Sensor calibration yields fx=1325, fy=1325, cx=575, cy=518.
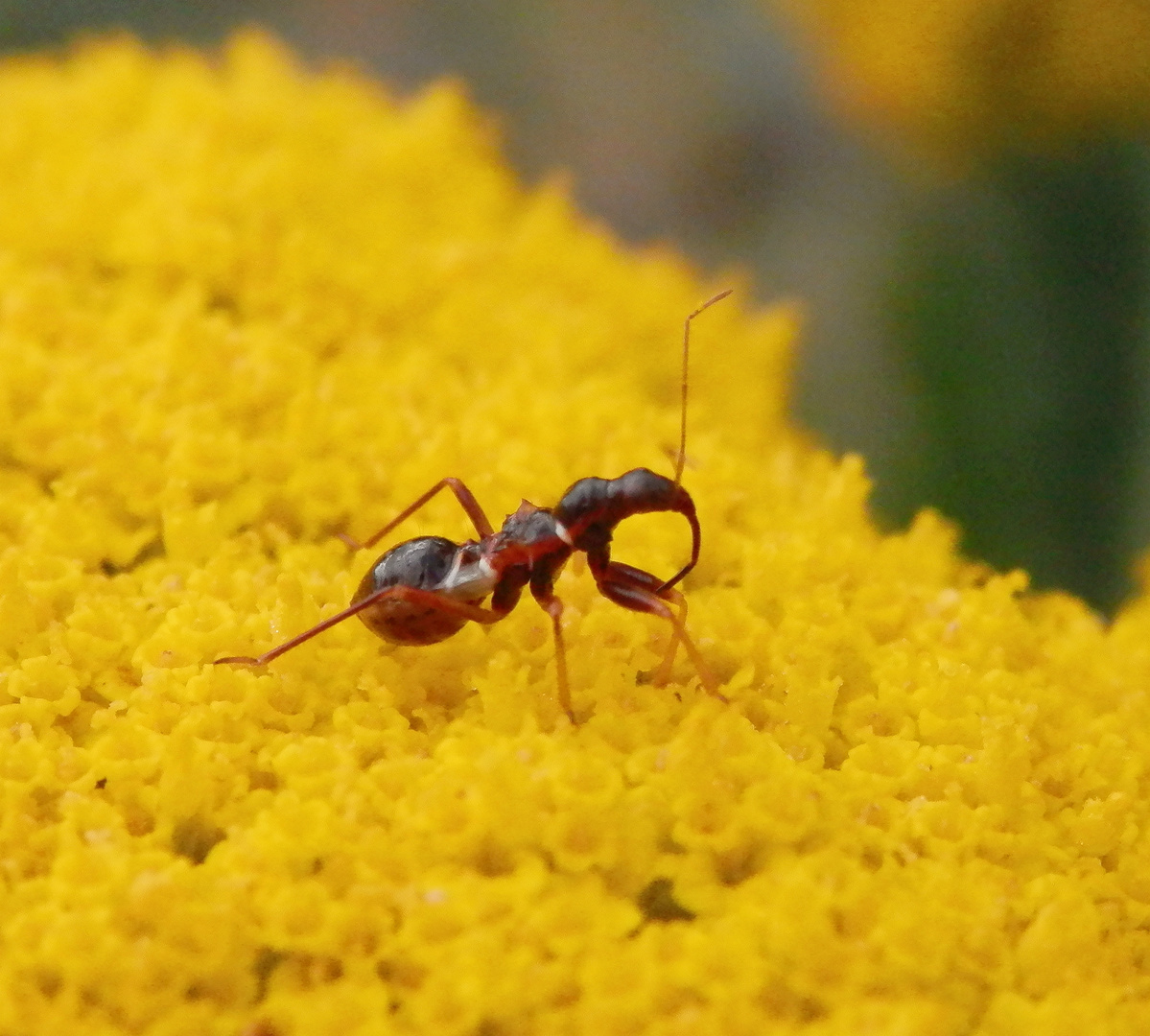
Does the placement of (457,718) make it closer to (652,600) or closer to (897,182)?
(652,600)

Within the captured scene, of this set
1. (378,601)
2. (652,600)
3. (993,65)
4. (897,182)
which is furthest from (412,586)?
(897,182)

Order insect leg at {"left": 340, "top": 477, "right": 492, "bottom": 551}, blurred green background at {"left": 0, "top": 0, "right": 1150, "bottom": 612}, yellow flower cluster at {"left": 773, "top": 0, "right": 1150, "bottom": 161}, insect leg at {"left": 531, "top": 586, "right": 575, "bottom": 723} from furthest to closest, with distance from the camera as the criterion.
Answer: blurred green background at {"left": 0, "top": 0, "right": 1150, "bottom": 612}, yellow flower cluster at {"left": 773, "top": 0, "right": 1150, "bottom": 161}, insect leg at {"left": 340, "top": 477, "right": 492, "bottom": 551}, insect leg at {"left": 531, "top": 586, "right": 575, "bottom": 723}

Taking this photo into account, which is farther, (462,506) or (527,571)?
(462,506)

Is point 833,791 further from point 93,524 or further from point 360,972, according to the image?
point 93,524

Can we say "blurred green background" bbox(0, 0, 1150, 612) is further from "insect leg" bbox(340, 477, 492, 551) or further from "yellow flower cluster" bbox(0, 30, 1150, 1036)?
"insect leg" bbox(340, 477, 492, 551)

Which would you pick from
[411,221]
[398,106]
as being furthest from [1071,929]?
[398,106]

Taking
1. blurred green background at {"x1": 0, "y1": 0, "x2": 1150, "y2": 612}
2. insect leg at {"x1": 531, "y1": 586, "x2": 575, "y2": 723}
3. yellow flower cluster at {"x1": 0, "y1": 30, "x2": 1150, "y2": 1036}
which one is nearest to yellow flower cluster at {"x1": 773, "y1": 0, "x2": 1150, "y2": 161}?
blurred green background at {"x1": 0, "y1": 0, "x2": 1150, "y2": 612}
